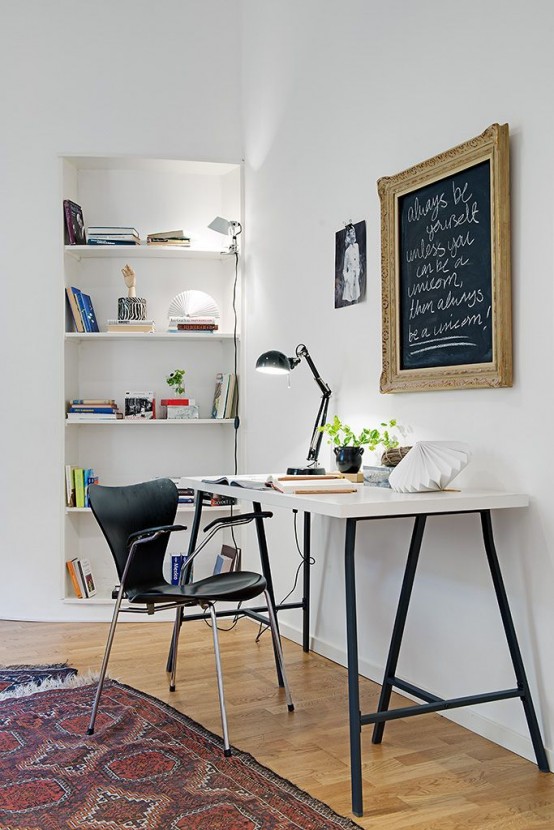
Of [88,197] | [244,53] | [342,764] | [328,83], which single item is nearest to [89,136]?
[88,197]

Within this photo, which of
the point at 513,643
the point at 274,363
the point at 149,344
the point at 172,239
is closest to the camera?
the point at 513,643

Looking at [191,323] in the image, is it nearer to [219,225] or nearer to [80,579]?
[219,225]

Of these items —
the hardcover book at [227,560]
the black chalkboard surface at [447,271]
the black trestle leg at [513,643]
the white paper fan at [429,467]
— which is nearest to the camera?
the black trestle leg at [513,643]

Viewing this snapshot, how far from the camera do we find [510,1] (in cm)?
254

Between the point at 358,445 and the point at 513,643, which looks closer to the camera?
the point at 513,643

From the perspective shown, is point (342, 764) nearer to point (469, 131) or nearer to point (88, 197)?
point (469, 131)

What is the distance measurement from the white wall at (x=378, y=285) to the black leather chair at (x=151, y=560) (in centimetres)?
62

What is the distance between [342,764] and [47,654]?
177 cm

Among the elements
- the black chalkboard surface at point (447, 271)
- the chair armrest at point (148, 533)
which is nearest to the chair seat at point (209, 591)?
the chair armrest at point (148, 533)

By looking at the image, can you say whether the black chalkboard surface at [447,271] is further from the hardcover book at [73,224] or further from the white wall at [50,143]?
the hardcover book at [73,224]

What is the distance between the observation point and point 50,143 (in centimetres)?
456

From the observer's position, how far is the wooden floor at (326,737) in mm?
2207

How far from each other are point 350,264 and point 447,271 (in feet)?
2.41

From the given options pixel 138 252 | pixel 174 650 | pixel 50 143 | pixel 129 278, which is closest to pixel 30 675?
pixel 174 650
